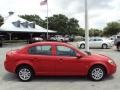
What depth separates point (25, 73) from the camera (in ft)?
31.5

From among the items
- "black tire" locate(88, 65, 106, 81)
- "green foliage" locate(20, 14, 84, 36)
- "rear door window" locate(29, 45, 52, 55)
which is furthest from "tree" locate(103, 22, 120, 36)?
"rear door window" locate(29, 45, 52, 55)

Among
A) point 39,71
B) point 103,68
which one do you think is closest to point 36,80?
point 39,71

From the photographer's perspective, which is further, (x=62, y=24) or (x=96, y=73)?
(x=62, y=24)

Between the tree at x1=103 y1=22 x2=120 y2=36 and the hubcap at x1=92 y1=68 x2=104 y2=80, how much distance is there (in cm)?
10309

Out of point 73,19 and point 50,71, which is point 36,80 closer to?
point 50,71

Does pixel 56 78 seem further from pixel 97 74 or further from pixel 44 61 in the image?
pixel 97 74

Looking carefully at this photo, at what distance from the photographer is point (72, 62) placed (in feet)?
31.2

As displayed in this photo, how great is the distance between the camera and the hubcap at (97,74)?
9602 mm

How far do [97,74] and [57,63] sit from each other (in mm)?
1553

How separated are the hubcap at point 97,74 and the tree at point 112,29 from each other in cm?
10309

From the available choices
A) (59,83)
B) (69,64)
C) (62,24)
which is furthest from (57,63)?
(62,24)

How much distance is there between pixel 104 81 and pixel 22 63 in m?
3.12

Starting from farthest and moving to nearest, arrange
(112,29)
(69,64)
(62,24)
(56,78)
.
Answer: (112,29)
(62,24)
(56,78)
(69,64)

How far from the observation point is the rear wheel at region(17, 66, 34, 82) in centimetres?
959
